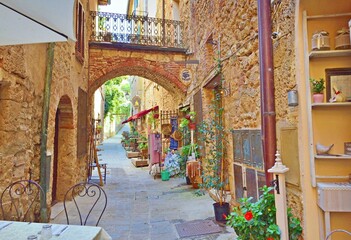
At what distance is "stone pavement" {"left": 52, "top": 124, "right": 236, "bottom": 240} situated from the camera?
11.3 feet

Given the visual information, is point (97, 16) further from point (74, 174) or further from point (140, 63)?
point (74, 174)

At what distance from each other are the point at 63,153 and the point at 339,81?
4868 mm

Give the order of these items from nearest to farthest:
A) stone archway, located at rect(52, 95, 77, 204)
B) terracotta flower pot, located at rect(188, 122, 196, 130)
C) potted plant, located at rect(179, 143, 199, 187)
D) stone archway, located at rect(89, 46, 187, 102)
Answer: stone archway, located at rect(52, 95, 77, 204)
potted plant, located at rect(179, 143, 199, 187)
terracotta flower pot, located at rect(188, 122, 196, 130)
stone archway, located at rect(89, 46, 187, 102)

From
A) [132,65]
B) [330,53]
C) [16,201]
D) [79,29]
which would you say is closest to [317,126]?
[330,53]

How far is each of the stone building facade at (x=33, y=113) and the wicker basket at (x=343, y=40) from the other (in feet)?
9.87

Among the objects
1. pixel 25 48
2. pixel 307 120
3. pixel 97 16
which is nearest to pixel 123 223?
pixel 25 48

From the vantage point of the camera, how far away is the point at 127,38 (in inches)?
303

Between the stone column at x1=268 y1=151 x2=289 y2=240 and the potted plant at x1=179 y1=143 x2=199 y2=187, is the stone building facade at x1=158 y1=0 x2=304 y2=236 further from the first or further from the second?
the potted plant at x1=179 y1=143 x2=199 y2=187

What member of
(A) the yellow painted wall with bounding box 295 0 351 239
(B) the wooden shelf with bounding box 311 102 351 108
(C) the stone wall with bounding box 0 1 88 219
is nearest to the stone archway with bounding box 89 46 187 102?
(C) the stone wall with bounding box 0 1 88 219

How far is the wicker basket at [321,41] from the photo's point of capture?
2.08 meters

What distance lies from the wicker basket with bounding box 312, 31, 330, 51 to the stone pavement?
8.09 ft

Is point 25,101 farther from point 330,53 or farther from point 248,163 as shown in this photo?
point 330,53

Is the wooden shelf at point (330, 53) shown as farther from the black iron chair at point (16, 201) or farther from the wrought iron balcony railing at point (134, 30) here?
the wrought iron balcony railing at point (134, 30)

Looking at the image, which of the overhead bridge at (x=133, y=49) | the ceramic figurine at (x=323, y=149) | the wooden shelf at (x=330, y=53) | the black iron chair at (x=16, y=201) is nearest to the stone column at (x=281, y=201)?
the ceramic figurine at (x=323, y=149)
